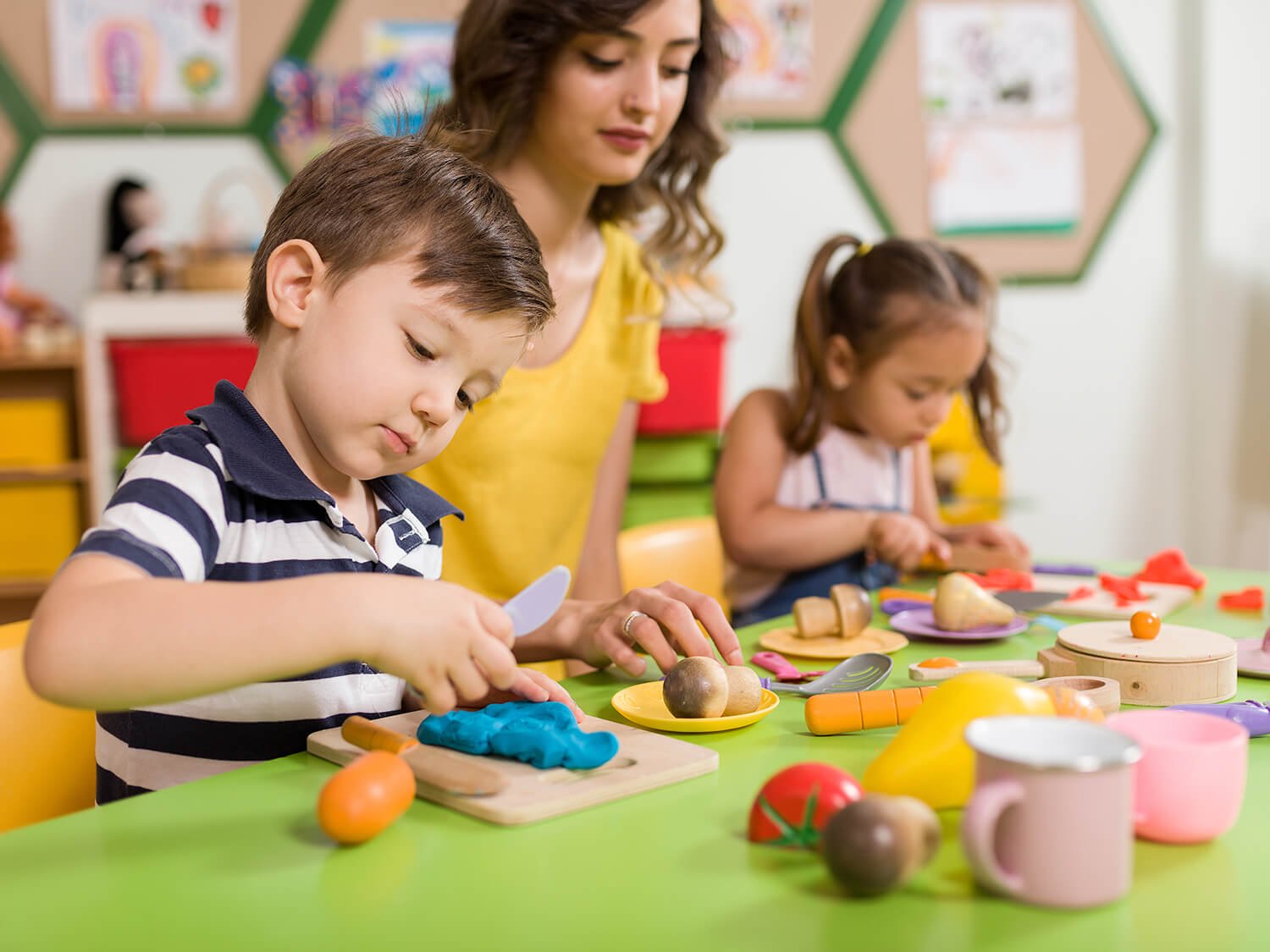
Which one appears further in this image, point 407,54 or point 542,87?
point 407,54

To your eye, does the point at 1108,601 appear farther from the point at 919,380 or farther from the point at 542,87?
the point at 542,87

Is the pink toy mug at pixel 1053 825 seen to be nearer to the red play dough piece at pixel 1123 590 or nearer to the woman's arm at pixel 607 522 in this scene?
the red play dough piece at pixel 1123 590

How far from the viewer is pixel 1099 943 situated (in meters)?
0.45

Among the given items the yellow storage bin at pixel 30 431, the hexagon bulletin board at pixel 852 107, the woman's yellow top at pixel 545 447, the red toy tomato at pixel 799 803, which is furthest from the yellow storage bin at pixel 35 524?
the red toy tomato at pixel 799 803

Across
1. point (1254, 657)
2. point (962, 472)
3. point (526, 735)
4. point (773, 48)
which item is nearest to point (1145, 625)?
point (1254, 657)

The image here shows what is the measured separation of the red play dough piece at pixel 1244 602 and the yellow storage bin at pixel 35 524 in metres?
2.11

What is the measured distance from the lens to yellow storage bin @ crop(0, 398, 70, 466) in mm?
2428

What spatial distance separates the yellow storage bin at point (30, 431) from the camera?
95.6 inches

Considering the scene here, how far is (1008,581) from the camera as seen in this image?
3.86 feet

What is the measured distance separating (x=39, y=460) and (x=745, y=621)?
166 centimetres

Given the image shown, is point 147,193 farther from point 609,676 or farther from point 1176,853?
point 1176,853

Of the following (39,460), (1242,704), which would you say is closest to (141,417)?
(39,460)

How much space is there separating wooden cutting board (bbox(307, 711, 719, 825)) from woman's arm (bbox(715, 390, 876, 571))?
73 cm

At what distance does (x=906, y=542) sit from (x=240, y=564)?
2.49 ft
